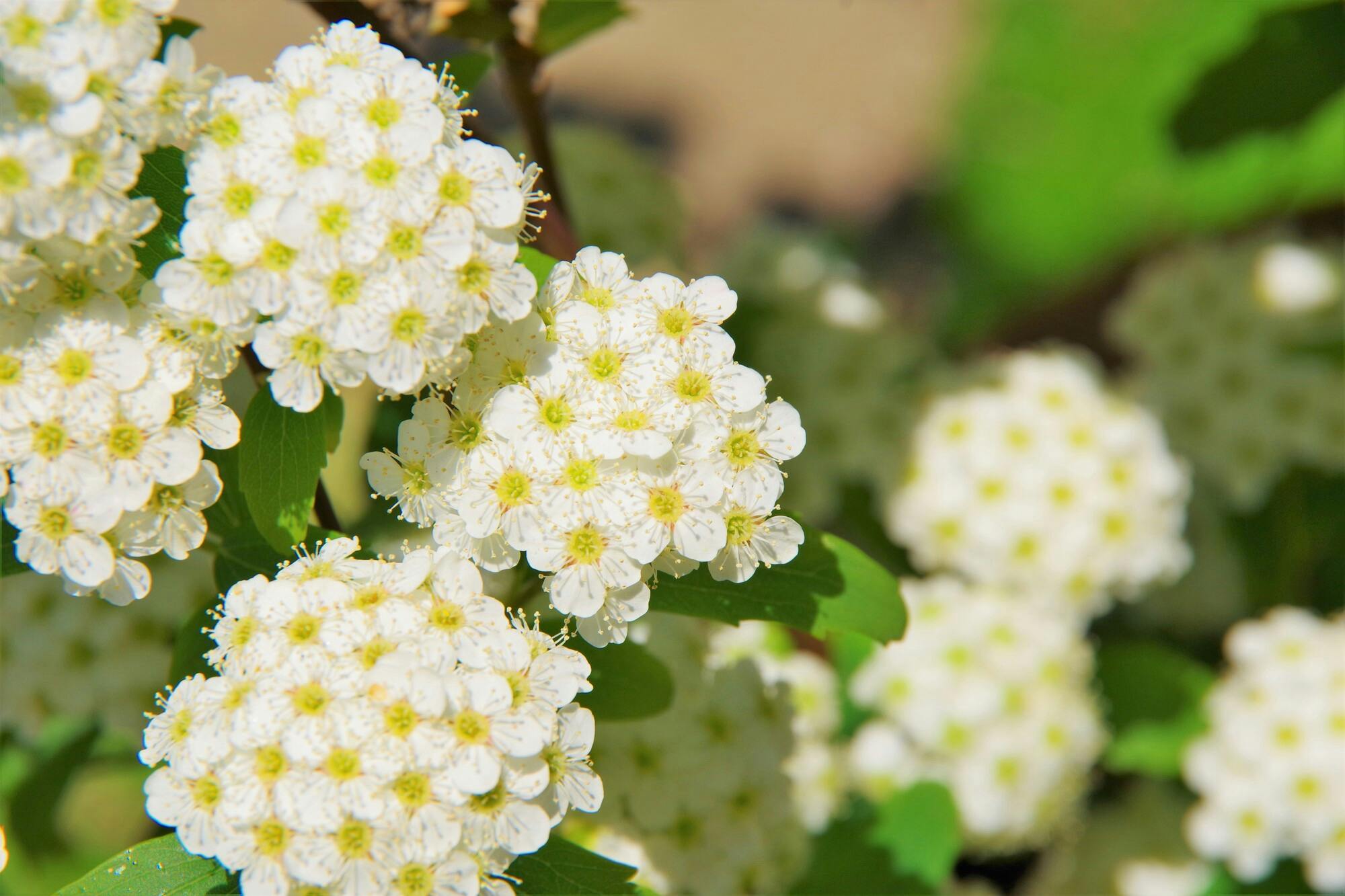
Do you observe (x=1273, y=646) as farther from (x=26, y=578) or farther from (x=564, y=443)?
(x=26, y=578)

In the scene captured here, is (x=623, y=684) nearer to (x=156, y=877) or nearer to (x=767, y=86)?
(x=156, y=877)

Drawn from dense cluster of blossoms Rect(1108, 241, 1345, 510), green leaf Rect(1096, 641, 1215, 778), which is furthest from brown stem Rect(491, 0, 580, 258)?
green leaf Rect(1096, 641, 1215, 778)

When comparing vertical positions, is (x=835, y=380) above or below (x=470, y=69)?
above

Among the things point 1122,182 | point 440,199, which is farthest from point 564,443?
point 1122,182

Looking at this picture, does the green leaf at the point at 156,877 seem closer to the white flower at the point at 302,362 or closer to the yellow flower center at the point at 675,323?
the white flower at the point at 302,362

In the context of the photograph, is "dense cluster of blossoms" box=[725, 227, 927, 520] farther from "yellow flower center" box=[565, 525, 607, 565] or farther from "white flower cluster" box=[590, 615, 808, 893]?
"yellow flower center" box=[565, 525, 607, 565]

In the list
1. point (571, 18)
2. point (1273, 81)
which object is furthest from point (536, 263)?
point (1273, 81)

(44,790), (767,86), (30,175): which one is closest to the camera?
(30,175)
